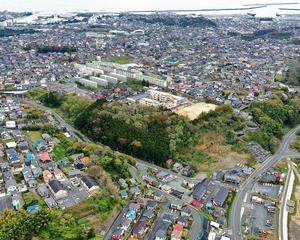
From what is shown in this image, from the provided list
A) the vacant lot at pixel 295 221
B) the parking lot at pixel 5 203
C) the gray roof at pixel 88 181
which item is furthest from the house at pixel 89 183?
the vacant lot at pixel 295 221

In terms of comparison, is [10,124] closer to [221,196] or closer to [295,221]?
[221,196]

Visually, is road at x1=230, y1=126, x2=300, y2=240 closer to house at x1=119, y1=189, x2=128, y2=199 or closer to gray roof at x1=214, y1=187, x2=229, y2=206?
gray roof at x1=214, y1=187, x2=229, y2=206

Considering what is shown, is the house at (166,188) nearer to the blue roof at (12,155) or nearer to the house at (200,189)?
the house at (200,189)

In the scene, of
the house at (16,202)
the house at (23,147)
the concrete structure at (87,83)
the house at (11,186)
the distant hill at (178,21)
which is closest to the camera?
the house at (16,202)

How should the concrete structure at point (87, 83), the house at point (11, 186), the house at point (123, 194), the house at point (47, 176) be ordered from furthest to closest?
the concrete structure at point (87, 83)
the house at point (47, 176)
the house at point (123, 194)
the house at point (11, 186)

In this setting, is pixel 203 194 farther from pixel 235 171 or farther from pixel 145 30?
pixel 145 30

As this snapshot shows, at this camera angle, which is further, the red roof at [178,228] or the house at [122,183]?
the house at [122,183]
